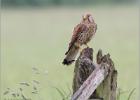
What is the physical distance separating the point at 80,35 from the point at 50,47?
11107 millimetres

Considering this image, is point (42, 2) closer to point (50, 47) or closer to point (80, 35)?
point (50, 47)

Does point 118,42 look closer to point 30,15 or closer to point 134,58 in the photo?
point 134,58

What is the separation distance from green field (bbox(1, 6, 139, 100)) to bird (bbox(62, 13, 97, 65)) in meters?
0.60

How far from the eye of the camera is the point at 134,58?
12609mm

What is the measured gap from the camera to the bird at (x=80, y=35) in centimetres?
484

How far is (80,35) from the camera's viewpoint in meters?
4.88

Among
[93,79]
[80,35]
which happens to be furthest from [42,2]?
[93,79]

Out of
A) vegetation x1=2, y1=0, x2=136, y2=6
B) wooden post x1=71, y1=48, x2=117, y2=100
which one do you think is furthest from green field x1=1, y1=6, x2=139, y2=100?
wooden post x1=71, y1=48, x2=117, y2=100

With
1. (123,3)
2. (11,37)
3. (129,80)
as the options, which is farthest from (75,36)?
(123,3)

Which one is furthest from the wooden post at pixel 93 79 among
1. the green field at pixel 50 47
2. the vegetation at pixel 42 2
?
the vegetation at pixel 42 2

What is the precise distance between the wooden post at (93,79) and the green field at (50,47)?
0.71 m

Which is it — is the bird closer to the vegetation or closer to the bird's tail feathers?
the bird's tail feathers

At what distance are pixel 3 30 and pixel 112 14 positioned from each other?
7.80 meters

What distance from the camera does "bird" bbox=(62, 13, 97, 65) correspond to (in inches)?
191
